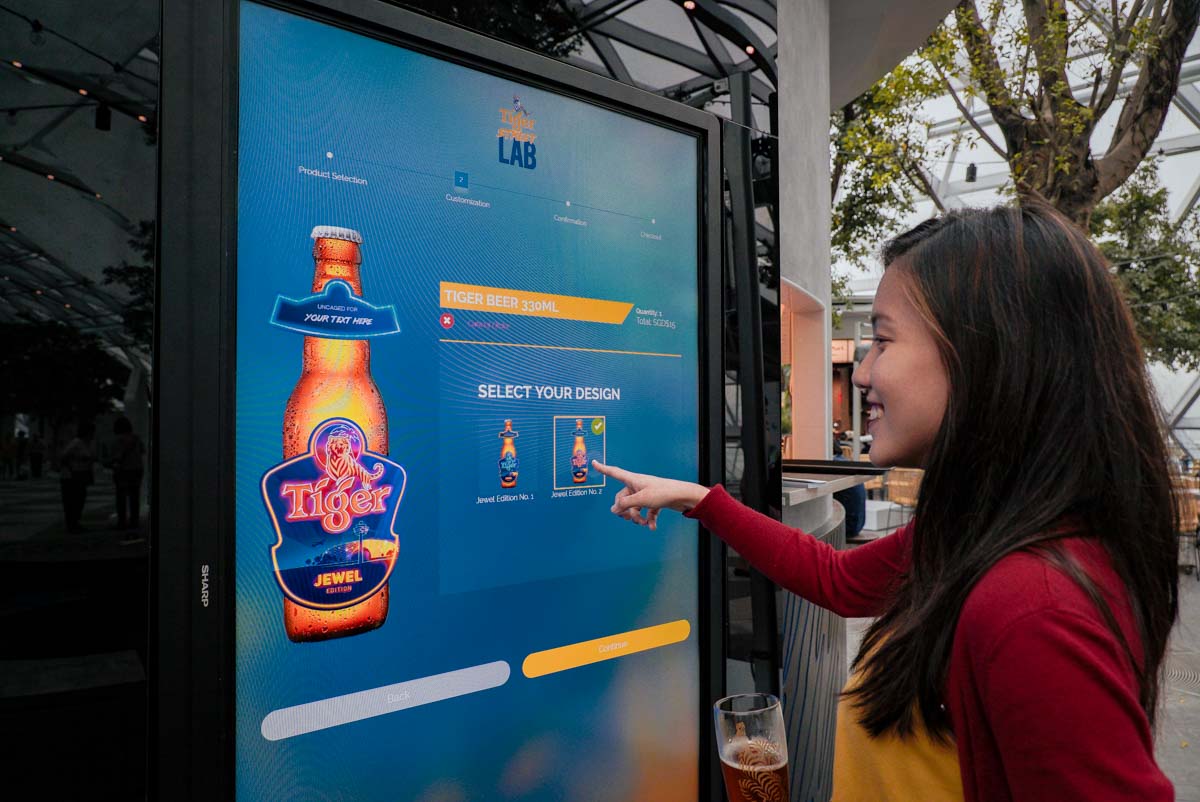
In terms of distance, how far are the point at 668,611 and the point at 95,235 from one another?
1.55 m

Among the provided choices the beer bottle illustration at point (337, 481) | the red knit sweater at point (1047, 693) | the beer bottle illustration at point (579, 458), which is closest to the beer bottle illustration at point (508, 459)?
the beer bottle illustration at point (579, 458)

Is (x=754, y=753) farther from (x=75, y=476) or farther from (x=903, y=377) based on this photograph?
(x=75, y=476)

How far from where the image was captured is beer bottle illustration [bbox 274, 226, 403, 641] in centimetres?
148

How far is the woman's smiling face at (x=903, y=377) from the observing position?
105 centimetres

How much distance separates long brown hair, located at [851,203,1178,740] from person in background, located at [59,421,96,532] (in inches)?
47.8

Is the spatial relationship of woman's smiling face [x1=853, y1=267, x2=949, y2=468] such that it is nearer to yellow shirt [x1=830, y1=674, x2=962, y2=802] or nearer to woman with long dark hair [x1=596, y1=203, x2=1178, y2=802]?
woman with long dark hair [x1=596, y1=203, x2=1178, y2=802]

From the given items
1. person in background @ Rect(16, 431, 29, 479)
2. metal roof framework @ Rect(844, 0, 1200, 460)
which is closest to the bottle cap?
person in background @ Rect(16, 431, 29, 479)

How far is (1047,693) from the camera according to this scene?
77 centimetres

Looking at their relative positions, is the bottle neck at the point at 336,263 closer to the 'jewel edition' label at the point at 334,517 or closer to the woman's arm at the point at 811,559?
the 'jewel edition' label at the point at 334,517

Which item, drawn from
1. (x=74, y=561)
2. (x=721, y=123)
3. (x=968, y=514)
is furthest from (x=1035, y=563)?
(x=721, y=123)

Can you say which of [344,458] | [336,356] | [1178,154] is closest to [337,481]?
[344,458]

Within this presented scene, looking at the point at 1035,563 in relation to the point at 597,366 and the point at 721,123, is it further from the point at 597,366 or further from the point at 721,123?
the point at 721,123

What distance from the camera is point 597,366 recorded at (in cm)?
199

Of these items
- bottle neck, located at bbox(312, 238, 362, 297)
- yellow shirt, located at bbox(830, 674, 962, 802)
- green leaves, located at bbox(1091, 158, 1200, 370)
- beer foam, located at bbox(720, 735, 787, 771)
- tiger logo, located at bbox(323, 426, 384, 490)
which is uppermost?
green leaves, located at bbox(1091, 158, 1200, 370)
